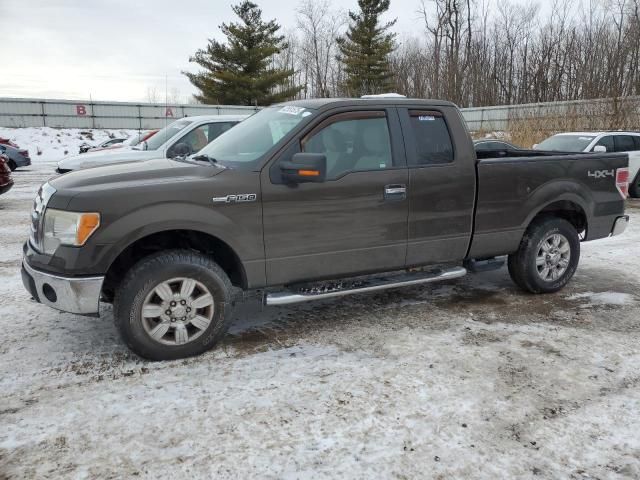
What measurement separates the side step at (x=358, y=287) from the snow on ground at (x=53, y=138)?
2756 centimetres

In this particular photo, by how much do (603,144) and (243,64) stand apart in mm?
33570

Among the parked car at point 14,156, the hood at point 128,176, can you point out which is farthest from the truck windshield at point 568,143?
the parked car at point 14,156

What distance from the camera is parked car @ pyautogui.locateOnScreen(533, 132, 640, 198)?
12.1m

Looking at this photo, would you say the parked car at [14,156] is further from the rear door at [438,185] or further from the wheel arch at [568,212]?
the wheel arch at [568,212]

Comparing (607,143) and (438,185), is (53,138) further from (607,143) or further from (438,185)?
(438,185)

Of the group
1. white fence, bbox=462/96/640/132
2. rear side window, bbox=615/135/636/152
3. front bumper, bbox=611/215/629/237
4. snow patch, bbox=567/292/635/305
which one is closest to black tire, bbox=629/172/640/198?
rear side window, bbox=615/135/636/152

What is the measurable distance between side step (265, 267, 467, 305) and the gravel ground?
356 mm

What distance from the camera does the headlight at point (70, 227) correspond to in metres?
3.40

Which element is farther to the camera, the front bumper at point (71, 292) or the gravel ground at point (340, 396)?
the front bumper at point (71, 292)

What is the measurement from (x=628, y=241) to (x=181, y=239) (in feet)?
23.0

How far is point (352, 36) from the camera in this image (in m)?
47.0

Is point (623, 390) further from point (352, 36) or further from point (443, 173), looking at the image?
point (352, 36)

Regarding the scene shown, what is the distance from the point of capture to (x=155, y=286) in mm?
3570

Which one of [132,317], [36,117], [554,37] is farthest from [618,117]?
[36,117]
